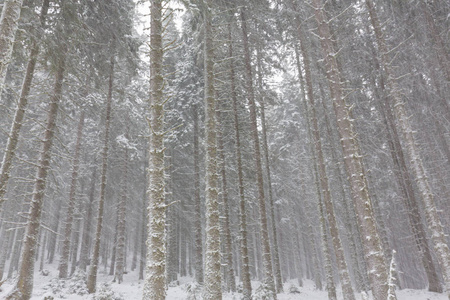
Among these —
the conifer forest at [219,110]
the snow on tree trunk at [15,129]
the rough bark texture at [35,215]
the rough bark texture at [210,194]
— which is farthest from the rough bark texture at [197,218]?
the snow on tree trunk at [15,129]

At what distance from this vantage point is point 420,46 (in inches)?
582

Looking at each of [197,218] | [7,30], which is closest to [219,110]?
[7,30]

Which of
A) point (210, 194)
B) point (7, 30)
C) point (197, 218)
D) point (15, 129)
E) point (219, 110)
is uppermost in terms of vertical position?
point (219, 110)

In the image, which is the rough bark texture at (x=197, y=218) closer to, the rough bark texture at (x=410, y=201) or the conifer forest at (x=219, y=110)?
the conifer forest at (x=219, y=110)

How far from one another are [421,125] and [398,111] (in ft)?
33.8

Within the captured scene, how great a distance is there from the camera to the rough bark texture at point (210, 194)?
799 cm

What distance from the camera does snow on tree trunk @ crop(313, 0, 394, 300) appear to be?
643cm

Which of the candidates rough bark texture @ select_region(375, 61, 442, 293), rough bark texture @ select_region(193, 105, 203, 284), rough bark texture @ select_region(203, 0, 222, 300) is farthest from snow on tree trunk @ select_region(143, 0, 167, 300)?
rough bark texture @ select_region(375, 61, 442, 293)

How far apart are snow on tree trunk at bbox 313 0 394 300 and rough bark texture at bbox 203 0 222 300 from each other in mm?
3914

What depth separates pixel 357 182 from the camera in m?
7.23

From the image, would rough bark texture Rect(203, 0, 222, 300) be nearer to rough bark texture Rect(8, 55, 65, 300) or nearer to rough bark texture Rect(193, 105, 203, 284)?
rough bark texture Rect(8, 55, 65, 300)

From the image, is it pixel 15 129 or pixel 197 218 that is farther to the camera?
pixel 197 218

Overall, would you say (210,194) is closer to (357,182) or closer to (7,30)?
(357,182)

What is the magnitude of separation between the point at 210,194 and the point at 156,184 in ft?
10.3
